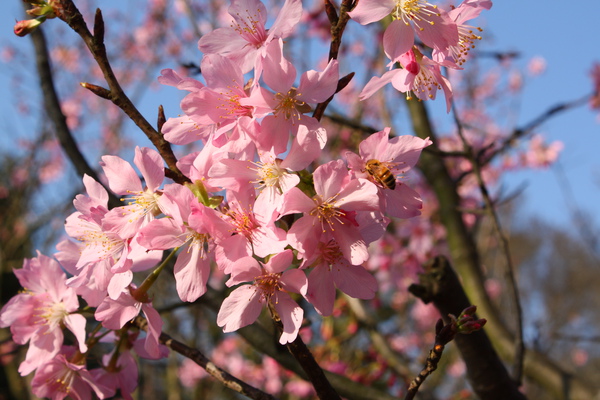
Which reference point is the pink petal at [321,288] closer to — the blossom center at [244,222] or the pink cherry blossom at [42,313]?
the blossom center at [244,222]

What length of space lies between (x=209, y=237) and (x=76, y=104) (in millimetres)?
10136

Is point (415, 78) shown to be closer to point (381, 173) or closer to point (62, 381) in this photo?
point (381, 173)

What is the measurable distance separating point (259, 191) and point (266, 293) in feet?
0.60

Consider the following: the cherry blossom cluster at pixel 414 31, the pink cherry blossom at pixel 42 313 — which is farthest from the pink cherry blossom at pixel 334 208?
the pink cherry blossom at pixel 42 313

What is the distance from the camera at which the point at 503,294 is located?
7.86 metres

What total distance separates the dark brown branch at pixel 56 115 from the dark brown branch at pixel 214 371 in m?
0.54

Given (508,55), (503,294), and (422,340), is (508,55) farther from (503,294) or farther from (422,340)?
(503,294)

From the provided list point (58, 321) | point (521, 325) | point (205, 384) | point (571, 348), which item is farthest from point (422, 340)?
point (571, 348)

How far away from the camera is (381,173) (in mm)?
875

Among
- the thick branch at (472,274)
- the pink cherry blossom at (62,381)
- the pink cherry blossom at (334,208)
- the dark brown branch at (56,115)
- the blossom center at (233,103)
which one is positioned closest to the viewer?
the pink cherry blossom at (334,208)

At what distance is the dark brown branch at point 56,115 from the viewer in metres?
1.62

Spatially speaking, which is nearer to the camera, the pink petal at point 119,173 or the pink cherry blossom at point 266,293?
the pink cherry blossom at point 266,293

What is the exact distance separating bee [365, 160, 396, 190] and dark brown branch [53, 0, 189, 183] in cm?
34

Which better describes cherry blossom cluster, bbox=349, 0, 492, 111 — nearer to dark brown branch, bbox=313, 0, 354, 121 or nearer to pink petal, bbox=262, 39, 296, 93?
dark brown branch, bbox=313, 0, 354, 121
